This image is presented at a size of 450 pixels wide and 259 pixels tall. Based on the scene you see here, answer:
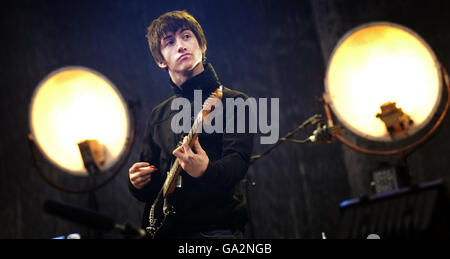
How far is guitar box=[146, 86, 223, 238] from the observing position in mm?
1519

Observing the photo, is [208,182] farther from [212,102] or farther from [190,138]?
[212,102]

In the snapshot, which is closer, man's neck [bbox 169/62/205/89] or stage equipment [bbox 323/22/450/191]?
man's neck [bbox 169/62/205/89]

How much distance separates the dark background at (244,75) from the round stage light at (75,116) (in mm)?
193

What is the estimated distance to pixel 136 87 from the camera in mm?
2869

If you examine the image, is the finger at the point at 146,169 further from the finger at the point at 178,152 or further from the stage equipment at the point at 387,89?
the stage equipment at the point at 387,89

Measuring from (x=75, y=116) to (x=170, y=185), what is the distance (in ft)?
3.99

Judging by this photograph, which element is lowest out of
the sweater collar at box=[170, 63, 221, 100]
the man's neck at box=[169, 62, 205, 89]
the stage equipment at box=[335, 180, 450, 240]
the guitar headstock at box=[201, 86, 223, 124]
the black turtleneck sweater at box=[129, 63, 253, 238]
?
the stage equipment at box=[335, 180, 450, 240]

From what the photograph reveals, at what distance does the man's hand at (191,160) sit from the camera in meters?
1.45

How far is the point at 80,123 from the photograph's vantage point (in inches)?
99.8

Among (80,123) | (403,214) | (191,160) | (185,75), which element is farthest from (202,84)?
(80,123)

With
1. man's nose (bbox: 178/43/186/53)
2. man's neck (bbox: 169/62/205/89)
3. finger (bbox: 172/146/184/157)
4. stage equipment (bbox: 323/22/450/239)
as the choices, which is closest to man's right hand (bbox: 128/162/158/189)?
finger (bbox: 172/146/184/157)

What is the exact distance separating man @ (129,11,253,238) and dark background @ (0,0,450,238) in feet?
1.04

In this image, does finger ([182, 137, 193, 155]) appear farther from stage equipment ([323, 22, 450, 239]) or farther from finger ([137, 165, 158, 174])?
stage equipment ([323, 22, 450, 239])

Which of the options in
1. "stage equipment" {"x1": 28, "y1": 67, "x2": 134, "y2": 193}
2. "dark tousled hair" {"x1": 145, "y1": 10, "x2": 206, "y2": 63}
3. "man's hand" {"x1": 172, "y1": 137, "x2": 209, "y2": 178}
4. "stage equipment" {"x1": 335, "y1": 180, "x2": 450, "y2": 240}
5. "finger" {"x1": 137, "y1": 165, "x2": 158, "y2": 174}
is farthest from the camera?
"stage equipment" {"x1": 28, "y1": 67, "x2": 134, "y2": 193}
